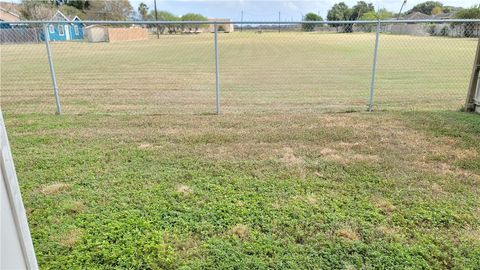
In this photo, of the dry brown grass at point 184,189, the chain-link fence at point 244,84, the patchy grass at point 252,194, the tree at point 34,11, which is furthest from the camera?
the tree at point 34,11

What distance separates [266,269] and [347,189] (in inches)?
62.8

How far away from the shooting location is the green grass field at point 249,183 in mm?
2678

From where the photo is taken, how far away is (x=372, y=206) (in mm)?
3338

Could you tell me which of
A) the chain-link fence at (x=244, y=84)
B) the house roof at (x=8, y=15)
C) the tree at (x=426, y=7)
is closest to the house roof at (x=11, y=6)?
the house roof at (x=8, y=15)

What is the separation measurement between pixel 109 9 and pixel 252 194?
82.4 metres

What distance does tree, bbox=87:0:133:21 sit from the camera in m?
72.1

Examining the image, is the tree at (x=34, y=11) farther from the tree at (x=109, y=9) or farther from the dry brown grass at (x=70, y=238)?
the dry brown grass at (x=70, y=238)

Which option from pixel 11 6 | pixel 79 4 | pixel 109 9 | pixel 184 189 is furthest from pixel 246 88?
pixel 79 4

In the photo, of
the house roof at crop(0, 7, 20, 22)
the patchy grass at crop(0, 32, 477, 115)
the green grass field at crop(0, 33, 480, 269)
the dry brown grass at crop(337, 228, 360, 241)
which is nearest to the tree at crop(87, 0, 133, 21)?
the house roof at crop(0, 7, 20, 22)

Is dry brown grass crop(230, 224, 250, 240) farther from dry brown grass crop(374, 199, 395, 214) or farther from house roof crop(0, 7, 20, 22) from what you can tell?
house roof crop(0, 7, 20, 22)

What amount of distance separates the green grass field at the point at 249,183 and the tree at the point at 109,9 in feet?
235

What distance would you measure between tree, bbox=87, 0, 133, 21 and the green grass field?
235 ft

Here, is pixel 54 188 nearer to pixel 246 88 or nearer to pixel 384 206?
pixel 384 206

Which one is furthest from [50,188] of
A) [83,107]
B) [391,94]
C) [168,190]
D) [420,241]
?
[391,94]
